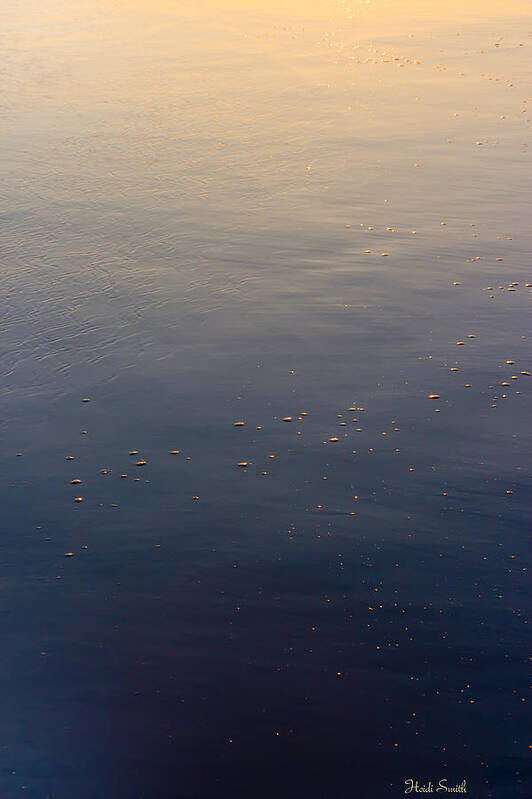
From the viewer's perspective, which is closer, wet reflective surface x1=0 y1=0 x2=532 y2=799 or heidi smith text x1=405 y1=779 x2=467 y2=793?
heidi smith text x1=405 y1=779 x2=467 y2=793

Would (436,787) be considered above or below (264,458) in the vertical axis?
below

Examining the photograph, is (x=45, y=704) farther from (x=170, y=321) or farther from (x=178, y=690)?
(x=170, y=321)

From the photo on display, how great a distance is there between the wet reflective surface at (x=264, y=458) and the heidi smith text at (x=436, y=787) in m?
0.06

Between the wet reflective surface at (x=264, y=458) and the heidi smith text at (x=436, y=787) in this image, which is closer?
the heidi smith text at (x=436, y=787)

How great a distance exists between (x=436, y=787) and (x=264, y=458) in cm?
371

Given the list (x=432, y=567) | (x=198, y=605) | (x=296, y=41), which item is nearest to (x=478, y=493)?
(x=432, y=567)

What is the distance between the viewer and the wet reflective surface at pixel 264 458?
5918 millimetres

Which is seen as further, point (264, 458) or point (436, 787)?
point (264, 458)

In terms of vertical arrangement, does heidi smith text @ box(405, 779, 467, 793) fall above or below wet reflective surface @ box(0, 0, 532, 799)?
below

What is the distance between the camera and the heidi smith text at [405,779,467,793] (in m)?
5.53

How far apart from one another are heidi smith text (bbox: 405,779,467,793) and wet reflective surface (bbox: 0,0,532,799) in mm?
59

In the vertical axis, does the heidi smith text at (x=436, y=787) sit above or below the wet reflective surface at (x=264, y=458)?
below

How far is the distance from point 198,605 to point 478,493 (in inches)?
113

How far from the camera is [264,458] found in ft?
27.9
